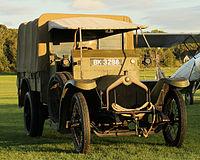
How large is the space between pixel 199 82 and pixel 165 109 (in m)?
11.2

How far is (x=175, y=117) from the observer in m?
6.25

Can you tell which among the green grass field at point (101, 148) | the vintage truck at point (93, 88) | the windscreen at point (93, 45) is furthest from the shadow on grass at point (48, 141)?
the windscreen at point (93, 45)

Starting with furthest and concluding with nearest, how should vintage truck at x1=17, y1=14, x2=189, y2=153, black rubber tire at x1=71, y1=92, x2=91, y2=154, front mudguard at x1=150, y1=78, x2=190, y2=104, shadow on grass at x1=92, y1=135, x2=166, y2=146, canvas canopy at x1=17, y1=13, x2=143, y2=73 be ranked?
canvas canopy at x1=17, y1=13, x2=143, y2=73 → shadow on grass at x1=92, y1=135, x2=166, y2=146 → front mudguard at x1=150, y1=78, x2=190, y2=104 → vintage truck at x1=17, y1=14, x2=189, y2=153 → black rubber tire at x1=71, y1=92, x2=91, y2=154

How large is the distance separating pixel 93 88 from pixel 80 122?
1.82ft

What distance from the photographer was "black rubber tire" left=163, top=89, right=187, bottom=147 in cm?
613

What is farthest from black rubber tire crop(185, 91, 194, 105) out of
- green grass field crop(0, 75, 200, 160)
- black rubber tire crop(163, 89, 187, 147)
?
black rubber tire crop(163, 89, 187, 147)

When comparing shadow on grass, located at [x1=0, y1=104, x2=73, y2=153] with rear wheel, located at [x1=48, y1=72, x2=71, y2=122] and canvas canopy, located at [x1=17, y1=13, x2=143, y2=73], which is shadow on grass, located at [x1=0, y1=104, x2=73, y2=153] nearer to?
rear wheel, located at [x1=48, y1=72, x2=71, y2=122]

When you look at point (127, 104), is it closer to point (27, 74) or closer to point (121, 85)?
point (121, 85)

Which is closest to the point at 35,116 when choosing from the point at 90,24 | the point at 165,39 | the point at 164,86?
the point at 90,24

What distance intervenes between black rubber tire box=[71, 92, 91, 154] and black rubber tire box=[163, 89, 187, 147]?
141 cm

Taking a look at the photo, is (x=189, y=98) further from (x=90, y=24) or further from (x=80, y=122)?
(x=80, y=122)

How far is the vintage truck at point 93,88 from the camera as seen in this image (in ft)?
19.9

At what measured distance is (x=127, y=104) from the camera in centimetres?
624

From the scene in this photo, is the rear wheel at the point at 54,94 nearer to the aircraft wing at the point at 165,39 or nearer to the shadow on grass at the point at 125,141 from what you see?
the shadow on grass at the point at 125,141
